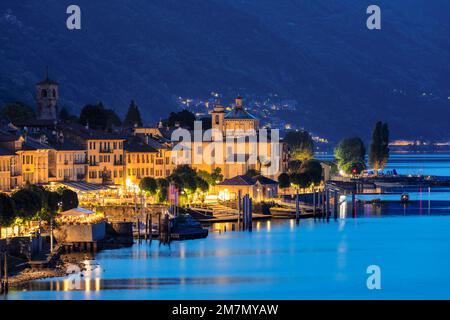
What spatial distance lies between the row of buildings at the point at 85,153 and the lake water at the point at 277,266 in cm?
1474

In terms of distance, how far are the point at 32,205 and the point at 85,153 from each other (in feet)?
121

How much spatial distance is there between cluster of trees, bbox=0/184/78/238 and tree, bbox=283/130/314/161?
90949 mm

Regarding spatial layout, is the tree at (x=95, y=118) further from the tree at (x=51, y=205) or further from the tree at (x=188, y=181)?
the tree at (x=51, y=205)

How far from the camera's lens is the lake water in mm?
73062

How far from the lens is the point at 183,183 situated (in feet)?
405

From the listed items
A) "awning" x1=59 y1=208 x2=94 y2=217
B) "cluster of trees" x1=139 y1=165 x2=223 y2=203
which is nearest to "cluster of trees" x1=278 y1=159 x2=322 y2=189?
"cluster of trees" x1=139 y1=165 x2=223 y2=203

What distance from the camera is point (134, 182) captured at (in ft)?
426

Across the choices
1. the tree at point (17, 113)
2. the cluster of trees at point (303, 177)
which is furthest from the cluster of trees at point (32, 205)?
the tree at point (17, 113)

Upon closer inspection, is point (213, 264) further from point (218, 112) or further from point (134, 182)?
point (218, 112)

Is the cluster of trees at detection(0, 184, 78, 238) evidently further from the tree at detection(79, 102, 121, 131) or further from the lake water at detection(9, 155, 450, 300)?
the tree at detection(79, 102, 121, 131)

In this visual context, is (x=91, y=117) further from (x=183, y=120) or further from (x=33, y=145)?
(x=33, y=145)

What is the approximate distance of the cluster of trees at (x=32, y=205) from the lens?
82.6 metres

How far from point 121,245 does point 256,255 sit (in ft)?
27.3
